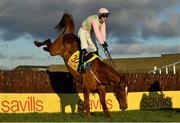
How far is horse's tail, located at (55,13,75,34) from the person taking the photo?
17656 mm

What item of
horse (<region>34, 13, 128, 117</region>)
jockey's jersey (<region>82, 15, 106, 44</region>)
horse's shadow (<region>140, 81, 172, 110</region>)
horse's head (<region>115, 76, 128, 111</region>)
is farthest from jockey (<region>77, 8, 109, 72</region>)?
horse's shadow (<region>140, 81, 172, 110</region>)

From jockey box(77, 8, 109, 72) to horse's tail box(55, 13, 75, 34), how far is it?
179 cm

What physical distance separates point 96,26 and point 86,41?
73cm

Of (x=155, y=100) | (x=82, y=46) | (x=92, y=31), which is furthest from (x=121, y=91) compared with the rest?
(x=155, y=100)

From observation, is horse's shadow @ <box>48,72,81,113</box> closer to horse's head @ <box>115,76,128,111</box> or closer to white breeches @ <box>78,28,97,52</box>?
white breeches @ <box>78,28,97,52</box>

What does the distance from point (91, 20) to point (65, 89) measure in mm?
7855

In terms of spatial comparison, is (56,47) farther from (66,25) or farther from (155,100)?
(155,100)

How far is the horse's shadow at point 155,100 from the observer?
83.4ft

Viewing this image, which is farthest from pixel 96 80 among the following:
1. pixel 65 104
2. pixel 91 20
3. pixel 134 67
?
pixel 134 67

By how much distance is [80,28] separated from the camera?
630 inches

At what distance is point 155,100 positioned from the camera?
25.8 meters

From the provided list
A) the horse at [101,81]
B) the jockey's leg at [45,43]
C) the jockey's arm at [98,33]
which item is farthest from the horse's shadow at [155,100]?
the jockey's arm at [98,33]

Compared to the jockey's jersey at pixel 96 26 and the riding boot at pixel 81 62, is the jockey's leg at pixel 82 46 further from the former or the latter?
the jockey's jersey at pixel 96 26

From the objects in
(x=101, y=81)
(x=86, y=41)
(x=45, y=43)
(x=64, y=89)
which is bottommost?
(x=101, y=81)
